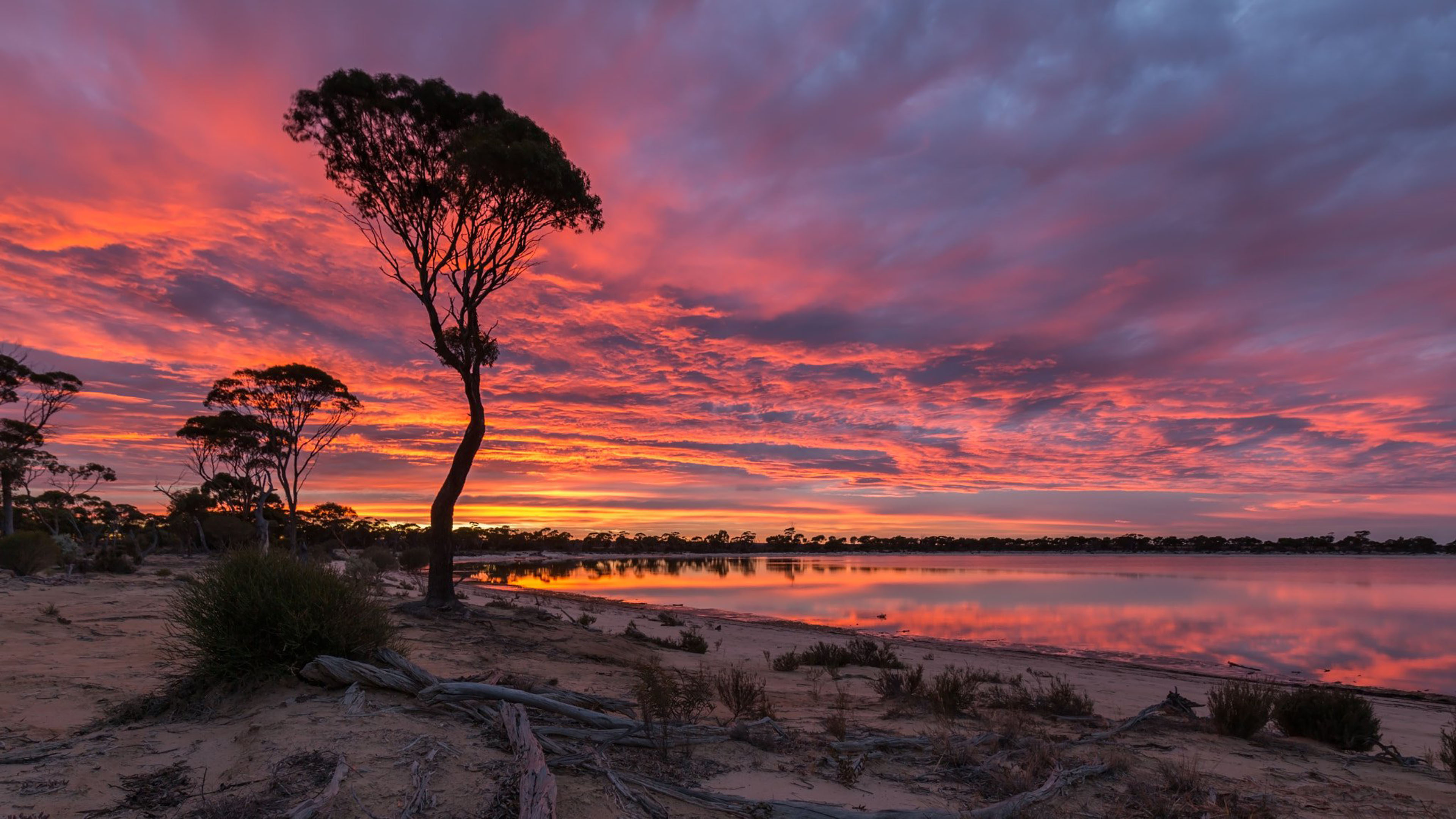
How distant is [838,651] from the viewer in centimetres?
1430

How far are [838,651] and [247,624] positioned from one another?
11097mm

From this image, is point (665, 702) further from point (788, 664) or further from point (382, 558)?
point (382, 558)

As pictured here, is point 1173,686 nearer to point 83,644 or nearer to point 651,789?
point 651,789

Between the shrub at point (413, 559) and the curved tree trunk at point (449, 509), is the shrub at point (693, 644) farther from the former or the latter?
the shrub at point (413, 559)

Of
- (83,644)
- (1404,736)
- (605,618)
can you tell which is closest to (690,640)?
(605,618)

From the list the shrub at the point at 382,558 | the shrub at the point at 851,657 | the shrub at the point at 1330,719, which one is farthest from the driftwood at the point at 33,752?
the shrub at the point at 382,558

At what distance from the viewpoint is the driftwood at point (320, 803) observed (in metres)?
3.87

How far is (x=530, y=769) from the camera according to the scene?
453 centimetres

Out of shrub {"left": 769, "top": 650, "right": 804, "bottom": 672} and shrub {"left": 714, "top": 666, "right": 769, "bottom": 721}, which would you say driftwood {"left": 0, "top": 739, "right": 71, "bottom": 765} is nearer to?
shrub {"left": 714, "top": 666, "right": 769, "bottom": 721}

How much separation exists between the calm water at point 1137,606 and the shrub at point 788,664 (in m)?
9.40

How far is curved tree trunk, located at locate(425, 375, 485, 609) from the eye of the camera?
14.9 metres

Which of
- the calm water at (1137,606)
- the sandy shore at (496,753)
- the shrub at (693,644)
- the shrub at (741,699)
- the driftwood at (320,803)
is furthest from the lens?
the calm water at (1137,606)

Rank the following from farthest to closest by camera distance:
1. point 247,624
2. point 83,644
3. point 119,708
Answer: point 83,644 < point 247,624 < point 119,708

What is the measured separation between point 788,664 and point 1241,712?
24.3 ft
